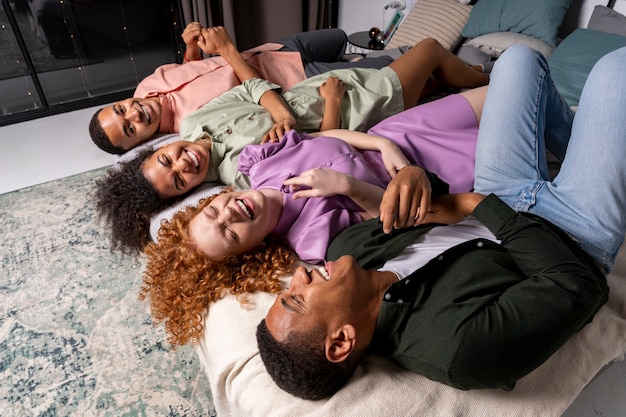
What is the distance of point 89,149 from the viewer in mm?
2555

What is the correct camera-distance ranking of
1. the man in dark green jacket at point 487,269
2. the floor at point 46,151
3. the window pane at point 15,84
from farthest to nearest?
the window pane at point 15,84
the floor at point 46,151
the man in dark green jacket at point 487,269

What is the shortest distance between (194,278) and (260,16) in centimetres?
270

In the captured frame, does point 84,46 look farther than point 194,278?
Yes

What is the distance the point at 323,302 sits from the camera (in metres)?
0.81

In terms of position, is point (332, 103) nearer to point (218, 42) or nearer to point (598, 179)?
point (218, 42)

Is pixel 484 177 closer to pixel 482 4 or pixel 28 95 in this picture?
pixel 482 4

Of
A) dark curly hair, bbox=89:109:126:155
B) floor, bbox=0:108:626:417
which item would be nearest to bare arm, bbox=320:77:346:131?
dark curly hair, bbox=89:109:126:155

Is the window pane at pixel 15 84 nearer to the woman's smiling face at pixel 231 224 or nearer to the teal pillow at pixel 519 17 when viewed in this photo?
the woman's smiling face at pixel 231 224

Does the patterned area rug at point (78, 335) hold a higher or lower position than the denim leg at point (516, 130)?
A: lower

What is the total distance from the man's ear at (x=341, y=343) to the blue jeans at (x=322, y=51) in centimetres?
152

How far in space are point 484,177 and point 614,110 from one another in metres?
0.34

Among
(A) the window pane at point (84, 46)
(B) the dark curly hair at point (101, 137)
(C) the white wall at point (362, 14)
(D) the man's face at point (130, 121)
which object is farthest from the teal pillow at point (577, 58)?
(A) the window pane at point (84, 46)

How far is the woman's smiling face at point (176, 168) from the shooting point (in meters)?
1.41

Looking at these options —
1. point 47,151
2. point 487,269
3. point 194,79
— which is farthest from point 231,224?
A: point 47,151
